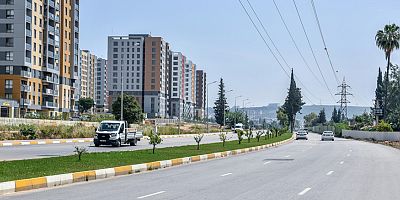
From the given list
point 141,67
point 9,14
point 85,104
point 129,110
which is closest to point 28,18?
point 9,14

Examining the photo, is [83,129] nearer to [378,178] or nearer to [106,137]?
[106,137]

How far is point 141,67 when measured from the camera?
19275 centimetres

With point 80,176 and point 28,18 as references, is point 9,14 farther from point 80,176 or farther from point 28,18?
point 80,176

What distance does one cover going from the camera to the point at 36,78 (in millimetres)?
101688

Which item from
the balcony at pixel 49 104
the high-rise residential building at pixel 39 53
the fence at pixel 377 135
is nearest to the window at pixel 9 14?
the high-rise residential building at pixel 39 53

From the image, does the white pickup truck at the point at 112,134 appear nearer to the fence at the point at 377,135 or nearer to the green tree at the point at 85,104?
the fence at the point at 377,135

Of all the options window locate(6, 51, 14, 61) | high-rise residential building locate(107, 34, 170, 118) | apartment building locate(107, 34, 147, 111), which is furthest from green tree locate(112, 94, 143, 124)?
apartment building locate(107, 34, 147, 111)

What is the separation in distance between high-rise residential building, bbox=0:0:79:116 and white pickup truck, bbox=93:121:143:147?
167 ft

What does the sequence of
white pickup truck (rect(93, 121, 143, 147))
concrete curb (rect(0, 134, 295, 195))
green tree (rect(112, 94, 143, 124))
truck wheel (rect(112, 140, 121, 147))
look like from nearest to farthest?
concrete curb (rect(0, 134, 295, 195))
white pickup truck (rect(93, 121, 143, 147))
truck wheel (rect(112, 140, 121, 147))
green tree (rect(112, 94, 143, 124))

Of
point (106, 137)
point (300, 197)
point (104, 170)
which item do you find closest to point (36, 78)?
point (106, 137)

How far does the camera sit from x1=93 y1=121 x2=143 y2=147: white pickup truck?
45406 mm

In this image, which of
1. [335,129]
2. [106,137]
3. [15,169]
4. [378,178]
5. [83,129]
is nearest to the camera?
[15,169]

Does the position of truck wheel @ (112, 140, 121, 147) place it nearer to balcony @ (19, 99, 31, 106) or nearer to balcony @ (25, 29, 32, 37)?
balcony @ (19, 99, 31, 106)

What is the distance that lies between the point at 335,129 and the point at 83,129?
67.9 meters
